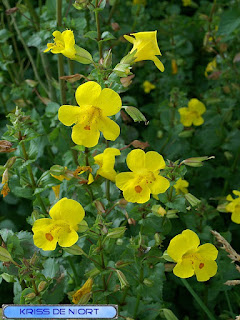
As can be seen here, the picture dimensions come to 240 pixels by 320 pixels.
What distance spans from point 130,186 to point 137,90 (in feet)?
5.70

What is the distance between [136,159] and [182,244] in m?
0.28

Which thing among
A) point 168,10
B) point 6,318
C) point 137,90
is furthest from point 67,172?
point 168,10

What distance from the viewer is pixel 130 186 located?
129 cm

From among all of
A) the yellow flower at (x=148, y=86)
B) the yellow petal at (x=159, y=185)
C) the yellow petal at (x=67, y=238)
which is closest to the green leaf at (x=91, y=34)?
the yellow petal at (x=159, y=185)

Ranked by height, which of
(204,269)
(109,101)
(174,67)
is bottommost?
(174,67)

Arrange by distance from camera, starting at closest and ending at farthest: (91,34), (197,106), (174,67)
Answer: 1. (91,34)
2. (197,106)
3. (174,67)

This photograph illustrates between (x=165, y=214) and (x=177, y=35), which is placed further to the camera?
(x=177, y=35)

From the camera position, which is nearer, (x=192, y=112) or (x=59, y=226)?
(x=59, y=226)

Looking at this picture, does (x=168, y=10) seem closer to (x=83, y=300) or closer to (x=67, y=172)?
(x=67, y=172)

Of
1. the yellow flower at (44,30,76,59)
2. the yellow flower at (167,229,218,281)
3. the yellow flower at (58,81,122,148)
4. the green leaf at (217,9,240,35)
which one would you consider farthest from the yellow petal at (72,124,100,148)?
the green leaf at (217,9,240,35)

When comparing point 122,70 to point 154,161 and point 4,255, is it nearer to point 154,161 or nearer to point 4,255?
point 154,161

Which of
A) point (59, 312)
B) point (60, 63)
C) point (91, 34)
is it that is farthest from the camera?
point (60, 63)

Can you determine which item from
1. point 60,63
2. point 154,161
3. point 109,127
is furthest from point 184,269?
point 60,63

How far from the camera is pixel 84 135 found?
123cm
